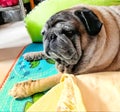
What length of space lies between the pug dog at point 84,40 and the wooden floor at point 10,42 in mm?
452

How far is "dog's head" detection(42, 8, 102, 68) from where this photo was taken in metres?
0.73

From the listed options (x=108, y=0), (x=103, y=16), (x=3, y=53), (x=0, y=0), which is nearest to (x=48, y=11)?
→ (x=108, y=0)

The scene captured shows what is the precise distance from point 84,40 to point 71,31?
0.05m

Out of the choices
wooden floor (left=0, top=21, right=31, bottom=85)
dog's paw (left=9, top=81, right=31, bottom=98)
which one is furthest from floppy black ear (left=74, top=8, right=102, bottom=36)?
wooden floor (left=0, top=21, right=31, bottom=85)

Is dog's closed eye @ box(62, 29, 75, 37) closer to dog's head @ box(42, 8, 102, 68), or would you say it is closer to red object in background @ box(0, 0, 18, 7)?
dog's head @ box(42, 8, 102, 68)

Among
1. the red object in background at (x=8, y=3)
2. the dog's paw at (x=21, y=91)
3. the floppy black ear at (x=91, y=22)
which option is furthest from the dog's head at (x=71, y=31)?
the red object in background at (x=8, y=3)

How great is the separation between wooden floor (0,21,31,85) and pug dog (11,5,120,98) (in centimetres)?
45

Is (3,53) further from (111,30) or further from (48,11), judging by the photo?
(111,30)

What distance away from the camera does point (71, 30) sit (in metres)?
0.73

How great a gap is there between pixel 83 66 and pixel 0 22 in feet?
5.53

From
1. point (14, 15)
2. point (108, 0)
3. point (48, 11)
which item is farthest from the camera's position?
point (14, 15)

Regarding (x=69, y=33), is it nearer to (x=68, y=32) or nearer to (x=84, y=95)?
(x=68, y=32)

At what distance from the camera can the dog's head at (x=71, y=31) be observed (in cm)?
73

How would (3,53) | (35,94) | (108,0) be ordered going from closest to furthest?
(35,94)
(108,0)
(3,53)
